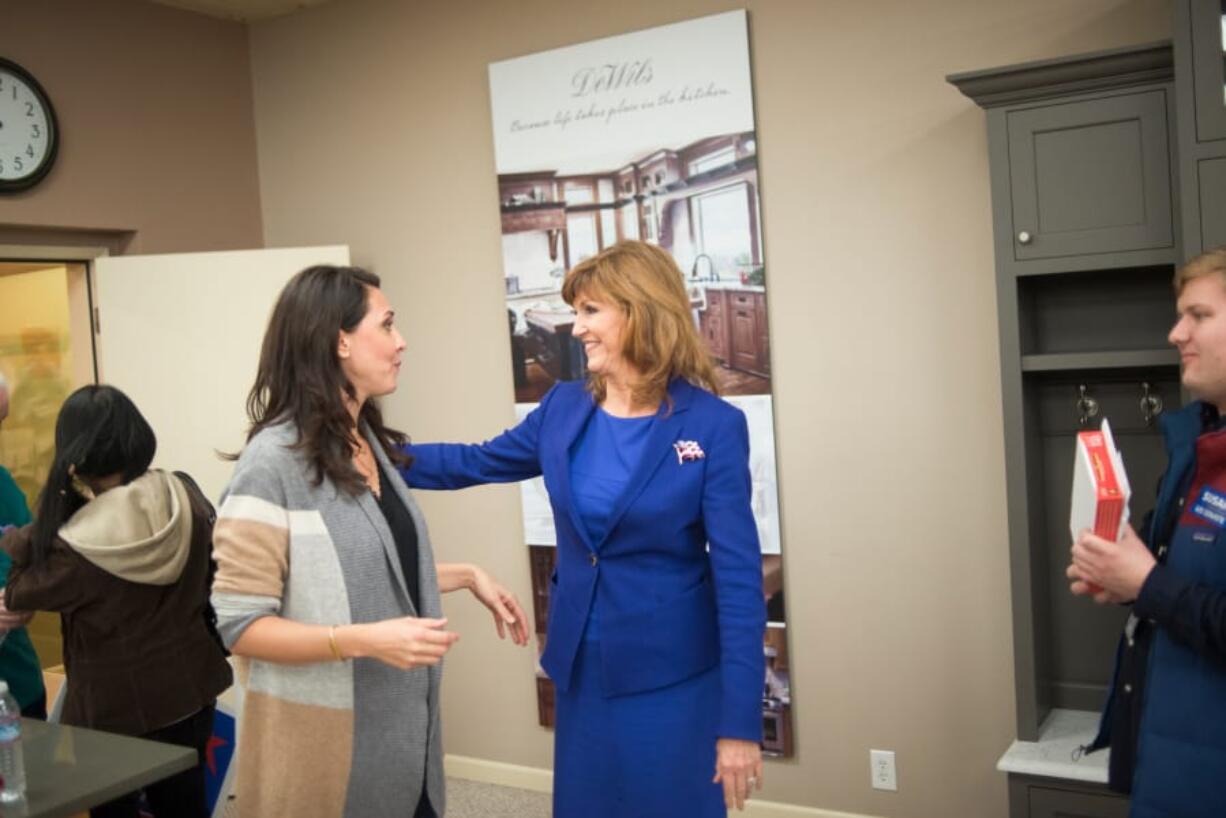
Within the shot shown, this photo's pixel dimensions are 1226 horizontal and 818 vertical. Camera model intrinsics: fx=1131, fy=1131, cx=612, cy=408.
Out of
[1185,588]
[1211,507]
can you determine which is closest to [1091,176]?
[1211,507]

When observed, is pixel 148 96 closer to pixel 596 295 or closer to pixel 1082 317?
pixel 596 295

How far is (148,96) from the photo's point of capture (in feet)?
13.6

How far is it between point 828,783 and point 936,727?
41 cm

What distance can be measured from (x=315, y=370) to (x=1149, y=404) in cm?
213

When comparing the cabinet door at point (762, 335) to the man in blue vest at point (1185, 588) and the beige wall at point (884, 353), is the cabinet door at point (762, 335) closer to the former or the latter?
the beige wall at point (884, 353)

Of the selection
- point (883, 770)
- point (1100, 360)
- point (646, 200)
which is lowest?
point (883, 770)

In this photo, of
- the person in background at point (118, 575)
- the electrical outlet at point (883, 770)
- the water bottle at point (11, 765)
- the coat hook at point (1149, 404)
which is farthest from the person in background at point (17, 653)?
the coat hook at point (1149, 404)

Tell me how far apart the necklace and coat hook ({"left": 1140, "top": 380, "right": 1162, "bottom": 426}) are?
2.00 m

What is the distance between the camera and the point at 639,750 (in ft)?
6.86

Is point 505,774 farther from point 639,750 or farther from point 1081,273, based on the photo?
point 1081,273

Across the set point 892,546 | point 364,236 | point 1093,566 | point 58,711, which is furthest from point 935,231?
point 58,711

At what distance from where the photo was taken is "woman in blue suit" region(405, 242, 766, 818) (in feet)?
6.86

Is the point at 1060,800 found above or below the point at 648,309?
below

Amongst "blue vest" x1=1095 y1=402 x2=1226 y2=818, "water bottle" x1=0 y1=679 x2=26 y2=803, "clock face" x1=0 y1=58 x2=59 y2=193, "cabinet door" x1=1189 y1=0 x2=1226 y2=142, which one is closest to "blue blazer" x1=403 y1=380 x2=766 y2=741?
"blue vest" x1=1095 y1=402 x2=1226 y2=818
